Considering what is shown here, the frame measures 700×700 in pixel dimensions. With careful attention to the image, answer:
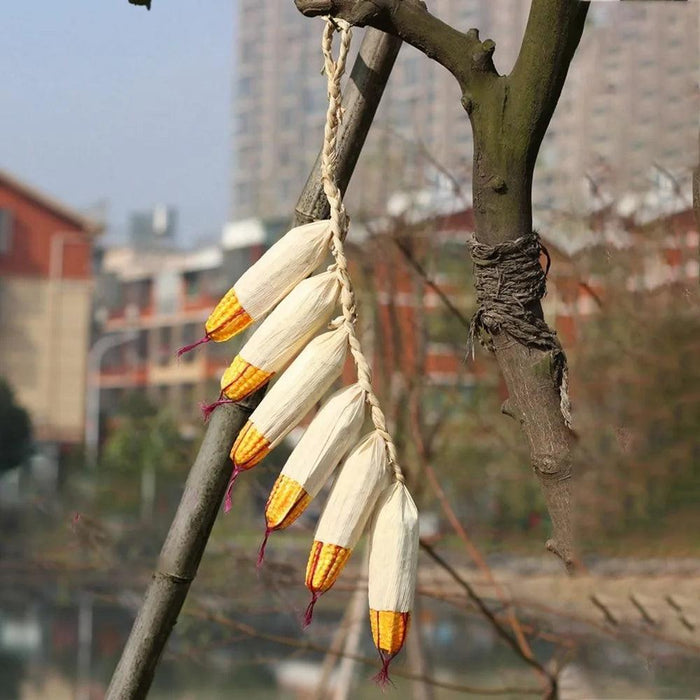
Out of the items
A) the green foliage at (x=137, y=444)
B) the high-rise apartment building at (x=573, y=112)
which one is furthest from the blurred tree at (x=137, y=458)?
the high-rise apartment building at (x=573, y=112)

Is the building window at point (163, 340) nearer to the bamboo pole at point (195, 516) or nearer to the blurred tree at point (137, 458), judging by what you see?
the blurred tree at point (137, 458)

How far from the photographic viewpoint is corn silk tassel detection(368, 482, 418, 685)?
83 centimetres

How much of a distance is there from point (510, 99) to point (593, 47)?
2.50 m

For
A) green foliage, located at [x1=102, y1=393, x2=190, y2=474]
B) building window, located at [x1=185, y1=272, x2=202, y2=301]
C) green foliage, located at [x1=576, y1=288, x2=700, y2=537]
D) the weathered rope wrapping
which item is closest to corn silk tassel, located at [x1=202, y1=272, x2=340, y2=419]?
the weathered rope wrapping

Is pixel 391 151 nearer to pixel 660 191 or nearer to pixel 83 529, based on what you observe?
pixel 660 191

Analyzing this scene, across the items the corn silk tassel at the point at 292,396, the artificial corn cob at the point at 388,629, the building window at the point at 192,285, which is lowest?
the artificial corn cob at the point at 388,629

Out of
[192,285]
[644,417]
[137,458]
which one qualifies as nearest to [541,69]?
[644,417]

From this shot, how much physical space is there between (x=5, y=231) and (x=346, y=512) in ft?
71.4

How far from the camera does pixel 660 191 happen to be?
2314 mm

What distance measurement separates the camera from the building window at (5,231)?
70.8 feet

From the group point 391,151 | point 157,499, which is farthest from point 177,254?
point 391,151

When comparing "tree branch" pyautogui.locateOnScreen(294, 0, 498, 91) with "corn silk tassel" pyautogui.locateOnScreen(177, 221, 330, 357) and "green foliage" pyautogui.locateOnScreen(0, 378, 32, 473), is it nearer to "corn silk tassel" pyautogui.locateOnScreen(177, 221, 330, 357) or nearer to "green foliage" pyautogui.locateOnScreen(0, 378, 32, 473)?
"corn silk tassel" pyautogui.locateOnScreen(177, 221, 330, 357)

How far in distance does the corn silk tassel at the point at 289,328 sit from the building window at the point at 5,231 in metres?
21.6

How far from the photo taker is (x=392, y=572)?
83cm
